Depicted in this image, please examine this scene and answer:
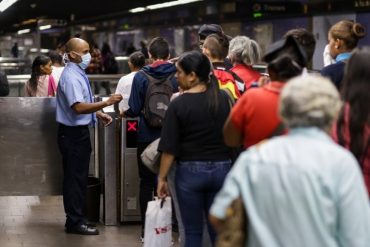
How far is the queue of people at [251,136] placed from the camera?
122 inches

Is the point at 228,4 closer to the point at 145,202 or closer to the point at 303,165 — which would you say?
the point at 145,202

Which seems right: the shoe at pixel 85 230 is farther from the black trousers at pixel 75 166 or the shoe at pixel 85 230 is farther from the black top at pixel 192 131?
the black top at pixel 192 131

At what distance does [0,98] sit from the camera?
8219mm

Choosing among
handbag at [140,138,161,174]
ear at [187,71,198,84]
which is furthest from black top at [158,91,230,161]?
handbag at [140,138,161,174]

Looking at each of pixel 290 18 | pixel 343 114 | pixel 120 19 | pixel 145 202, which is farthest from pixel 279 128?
pixel 120 19

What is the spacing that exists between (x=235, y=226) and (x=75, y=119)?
4329mm

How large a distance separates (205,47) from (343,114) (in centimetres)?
197

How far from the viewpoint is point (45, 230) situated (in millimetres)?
8117

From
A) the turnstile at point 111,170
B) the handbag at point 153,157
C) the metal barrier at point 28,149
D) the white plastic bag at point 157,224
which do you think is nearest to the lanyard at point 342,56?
the handbag at point 153,157

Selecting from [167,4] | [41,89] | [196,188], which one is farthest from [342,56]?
[167,4]

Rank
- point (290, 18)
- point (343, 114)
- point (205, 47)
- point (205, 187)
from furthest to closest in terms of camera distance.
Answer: point (290, 18), point (205, 47), point (205, 187), point (343, 114)

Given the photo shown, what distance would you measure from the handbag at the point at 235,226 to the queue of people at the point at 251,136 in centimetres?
2

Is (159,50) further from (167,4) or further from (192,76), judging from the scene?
(167,4)

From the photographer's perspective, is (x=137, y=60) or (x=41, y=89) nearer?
(x=137, y=60)
